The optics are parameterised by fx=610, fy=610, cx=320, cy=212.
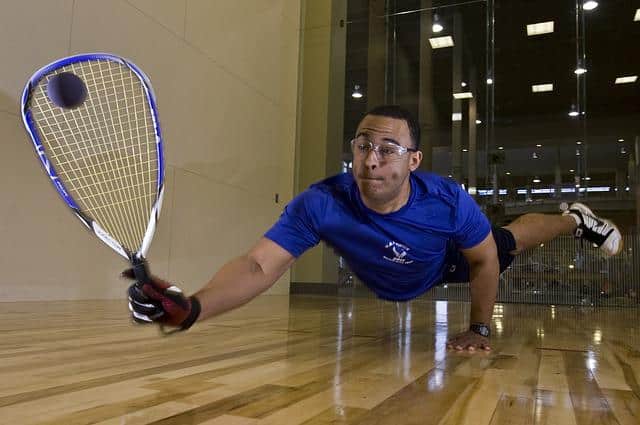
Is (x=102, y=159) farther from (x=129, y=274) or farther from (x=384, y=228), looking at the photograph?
(x=129, y=274)

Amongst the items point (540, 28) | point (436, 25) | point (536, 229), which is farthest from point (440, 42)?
point (536, 229)

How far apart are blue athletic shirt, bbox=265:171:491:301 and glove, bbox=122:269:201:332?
564mm

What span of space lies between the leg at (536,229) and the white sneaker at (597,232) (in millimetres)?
98

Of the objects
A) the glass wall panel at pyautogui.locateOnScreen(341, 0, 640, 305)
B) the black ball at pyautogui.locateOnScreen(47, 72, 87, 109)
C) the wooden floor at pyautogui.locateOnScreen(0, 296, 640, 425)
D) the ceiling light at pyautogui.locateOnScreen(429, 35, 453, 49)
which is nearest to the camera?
the wooden floor at pyautogui.locateOnScreen(0, 296, 640, 425)

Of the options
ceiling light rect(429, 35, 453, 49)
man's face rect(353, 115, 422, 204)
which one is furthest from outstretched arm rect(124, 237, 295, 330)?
ceiling light rect(429, 35, 453, 49)

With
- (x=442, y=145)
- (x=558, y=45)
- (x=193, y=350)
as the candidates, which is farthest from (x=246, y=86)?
(x=193, y=350)

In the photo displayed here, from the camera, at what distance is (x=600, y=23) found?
574 centimetres

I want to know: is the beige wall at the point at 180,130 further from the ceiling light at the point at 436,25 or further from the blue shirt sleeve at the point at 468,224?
the blue shirt sleeve at the point at 468,224

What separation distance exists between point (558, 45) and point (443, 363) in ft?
16.8

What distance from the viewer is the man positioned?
1.52 metres

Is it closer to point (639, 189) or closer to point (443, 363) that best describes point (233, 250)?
point (639, 189)

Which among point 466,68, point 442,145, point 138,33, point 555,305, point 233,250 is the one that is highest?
point 466,68

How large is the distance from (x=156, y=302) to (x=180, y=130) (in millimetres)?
3956

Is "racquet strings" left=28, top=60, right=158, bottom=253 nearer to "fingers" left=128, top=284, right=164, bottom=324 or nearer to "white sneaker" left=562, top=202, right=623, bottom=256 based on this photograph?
"fingers" left=128, top=284, right=164, bottom=324
